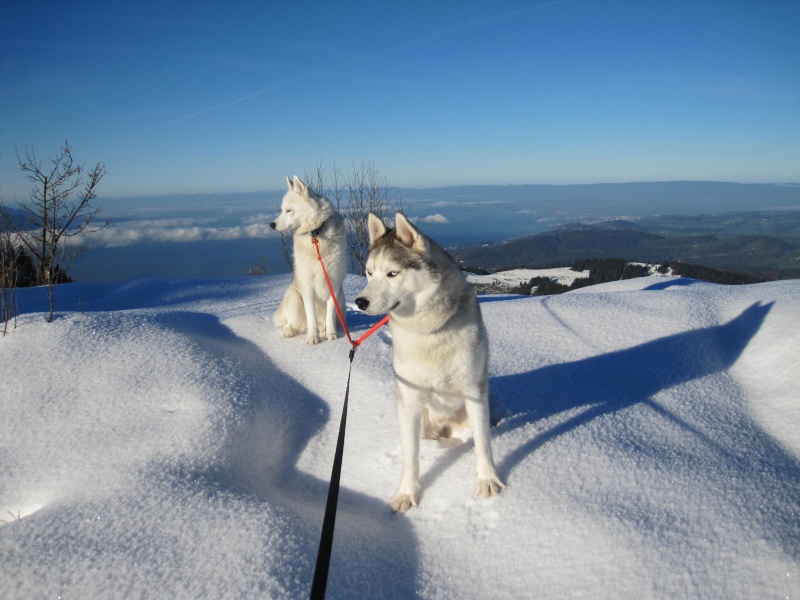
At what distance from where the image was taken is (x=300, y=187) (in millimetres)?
5832

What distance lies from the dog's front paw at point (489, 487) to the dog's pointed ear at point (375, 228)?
1782 millimetres

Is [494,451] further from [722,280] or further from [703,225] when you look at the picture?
[703,225]

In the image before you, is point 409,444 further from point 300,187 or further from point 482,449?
point 300,187

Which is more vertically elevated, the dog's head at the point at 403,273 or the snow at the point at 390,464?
Result: the dog's head at the point at 403,273

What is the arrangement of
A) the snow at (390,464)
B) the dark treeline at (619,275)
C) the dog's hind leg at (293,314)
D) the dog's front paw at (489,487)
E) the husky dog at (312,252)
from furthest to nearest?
the dark treeline at (619,275), the dog's hind leg at (293,314), the husky dog at (312,252), the dog's front paw at (489,487), the snow at (390,464)

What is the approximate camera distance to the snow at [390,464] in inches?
87.7

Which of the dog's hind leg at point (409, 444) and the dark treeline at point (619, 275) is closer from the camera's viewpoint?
the dog's hind leg at point (409, 444)

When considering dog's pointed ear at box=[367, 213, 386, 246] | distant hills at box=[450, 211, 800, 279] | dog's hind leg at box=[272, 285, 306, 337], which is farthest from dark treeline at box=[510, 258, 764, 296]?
distant hills at box=[450, 211, 800, 279]

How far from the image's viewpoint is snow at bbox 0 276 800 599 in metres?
2.23

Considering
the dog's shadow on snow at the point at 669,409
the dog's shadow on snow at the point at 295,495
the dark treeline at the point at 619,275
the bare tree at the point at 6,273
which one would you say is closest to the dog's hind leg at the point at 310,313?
the dog's shadow on snow at the point at 295,495

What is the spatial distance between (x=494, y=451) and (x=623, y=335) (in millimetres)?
3300

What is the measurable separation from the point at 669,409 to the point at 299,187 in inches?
196

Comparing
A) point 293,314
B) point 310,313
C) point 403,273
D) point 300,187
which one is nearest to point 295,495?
point 403,273

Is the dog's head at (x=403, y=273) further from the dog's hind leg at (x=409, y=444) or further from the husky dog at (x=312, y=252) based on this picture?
the husky dog at (x=312, y=252)
